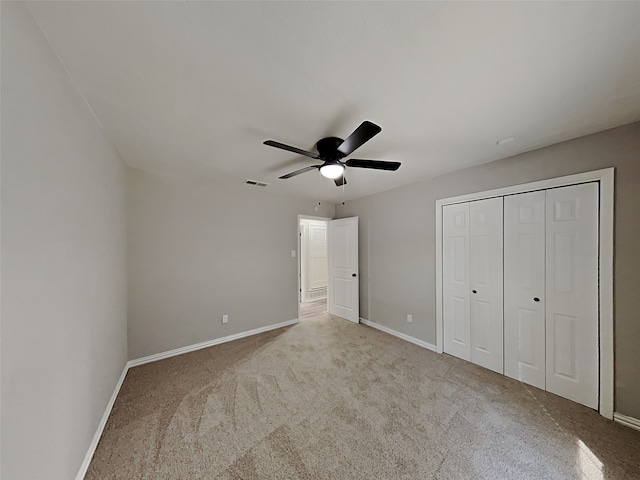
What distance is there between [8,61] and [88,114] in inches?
34.2

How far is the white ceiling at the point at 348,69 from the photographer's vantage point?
95 cm

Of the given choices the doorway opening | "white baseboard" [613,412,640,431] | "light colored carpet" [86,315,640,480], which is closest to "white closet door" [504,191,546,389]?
"light colored carpet" [86,315,640,480]

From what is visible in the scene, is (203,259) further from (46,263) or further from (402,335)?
(402,335)

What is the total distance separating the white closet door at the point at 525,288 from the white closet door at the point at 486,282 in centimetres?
7

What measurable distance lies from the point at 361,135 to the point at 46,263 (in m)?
1.83

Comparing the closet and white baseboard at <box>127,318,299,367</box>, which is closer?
the closet

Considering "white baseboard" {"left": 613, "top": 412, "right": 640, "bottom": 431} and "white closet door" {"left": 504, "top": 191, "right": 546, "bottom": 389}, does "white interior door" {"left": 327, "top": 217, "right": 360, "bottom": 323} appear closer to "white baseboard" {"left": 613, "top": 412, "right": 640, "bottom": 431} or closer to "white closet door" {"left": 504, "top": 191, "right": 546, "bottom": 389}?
"white closet door" {"left": 504, "top": 191, "right": 546, "bottom": 389}

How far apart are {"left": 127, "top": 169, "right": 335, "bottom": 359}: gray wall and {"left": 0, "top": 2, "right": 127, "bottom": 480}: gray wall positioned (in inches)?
43.9

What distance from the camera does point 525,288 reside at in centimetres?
234

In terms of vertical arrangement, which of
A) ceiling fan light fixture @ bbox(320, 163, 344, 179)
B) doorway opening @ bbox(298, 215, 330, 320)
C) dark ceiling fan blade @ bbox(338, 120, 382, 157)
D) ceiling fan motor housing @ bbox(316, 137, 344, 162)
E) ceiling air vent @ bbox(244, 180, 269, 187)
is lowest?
doorway opening @ bbox(298, 215, 330, 320)

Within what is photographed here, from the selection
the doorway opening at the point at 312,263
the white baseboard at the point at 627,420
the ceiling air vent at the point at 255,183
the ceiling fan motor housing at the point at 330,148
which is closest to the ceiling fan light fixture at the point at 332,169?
the ceiling fan motor housing at the point at 330,148

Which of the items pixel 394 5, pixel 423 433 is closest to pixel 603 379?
pixel 423 433

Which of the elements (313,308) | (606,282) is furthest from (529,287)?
(313,308)

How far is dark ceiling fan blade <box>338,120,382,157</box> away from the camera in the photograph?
139cm
